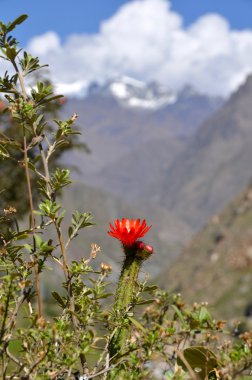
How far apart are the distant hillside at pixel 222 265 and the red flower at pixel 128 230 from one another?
208 feet

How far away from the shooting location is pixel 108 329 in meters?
2.56

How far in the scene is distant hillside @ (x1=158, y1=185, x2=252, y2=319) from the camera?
82812 mm

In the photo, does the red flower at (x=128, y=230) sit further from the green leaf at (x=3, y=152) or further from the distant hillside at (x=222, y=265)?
the distant hillside at (x=222, y=265)

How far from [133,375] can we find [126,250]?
0.84 metres

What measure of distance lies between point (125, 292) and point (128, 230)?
0.34 m

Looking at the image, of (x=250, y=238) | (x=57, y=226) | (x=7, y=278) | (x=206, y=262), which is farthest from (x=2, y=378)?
(x=206, y=262)

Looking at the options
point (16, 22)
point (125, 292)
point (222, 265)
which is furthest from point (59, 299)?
point (222, 265)

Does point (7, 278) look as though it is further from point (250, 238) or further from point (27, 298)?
point (250, 238)

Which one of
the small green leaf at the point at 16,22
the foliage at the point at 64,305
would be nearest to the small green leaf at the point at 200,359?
the foliage at the point at 64,305

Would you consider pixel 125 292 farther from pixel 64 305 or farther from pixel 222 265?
pixel 222 265

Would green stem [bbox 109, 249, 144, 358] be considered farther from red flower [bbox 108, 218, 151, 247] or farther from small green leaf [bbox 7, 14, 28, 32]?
small green leaf [bbox 7, 14, 28, 32]

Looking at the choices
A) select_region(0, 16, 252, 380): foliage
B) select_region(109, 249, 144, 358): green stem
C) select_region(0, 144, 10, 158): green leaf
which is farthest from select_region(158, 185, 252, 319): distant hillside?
select_region(0, 144, 10, 158): green leaf

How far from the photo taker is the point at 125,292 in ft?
8.88

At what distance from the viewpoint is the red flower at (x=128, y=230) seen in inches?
100
